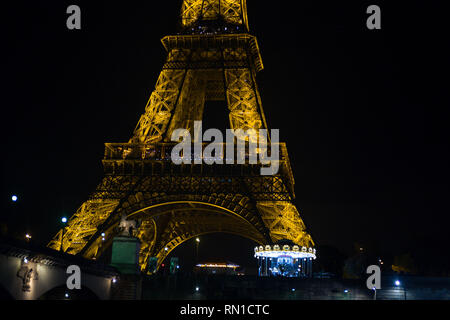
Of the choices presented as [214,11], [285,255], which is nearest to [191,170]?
[285,255]

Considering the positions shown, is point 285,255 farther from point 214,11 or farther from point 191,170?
point 214,11

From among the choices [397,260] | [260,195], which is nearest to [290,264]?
[260,195]

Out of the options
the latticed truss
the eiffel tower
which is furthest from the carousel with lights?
the latticed truss

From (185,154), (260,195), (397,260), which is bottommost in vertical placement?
(397,260)

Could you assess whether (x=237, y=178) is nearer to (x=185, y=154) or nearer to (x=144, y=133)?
(x=185, y=154)

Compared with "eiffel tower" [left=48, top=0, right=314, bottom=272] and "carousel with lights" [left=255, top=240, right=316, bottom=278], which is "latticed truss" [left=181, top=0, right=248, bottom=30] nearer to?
"eiffel tower" [left=48, top=0, right=314, bottom=272]

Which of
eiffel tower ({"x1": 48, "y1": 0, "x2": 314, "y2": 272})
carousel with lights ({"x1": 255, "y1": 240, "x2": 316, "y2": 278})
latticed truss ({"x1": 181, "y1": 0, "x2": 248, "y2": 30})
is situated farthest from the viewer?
latticed truss ({"x1": 181, "y1": 0, "x2": 248, "y2": 30})

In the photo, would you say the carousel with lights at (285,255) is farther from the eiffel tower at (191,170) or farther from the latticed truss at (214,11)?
the latticed truss at (214,11)
